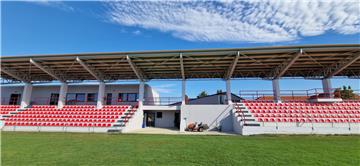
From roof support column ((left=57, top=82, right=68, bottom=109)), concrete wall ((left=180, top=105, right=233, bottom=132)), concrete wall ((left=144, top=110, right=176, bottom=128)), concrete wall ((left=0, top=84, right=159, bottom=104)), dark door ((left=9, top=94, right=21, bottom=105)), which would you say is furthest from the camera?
dark door ((left=9, top=94, right=21, bottom=105))

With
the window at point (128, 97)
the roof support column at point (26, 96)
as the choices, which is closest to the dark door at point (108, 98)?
the window at point (128, 97)

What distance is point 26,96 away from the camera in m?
19.4

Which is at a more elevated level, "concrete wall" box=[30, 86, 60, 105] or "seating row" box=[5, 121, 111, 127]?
"concrete wall" box=[30, 86, 60, 105]

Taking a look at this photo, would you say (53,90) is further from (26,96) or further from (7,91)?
(7,91)

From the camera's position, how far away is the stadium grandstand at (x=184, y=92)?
13.2m

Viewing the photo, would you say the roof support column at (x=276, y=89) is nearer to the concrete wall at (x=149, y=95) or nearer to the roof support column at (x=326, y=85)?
the roof support column at (x=326, y=85)

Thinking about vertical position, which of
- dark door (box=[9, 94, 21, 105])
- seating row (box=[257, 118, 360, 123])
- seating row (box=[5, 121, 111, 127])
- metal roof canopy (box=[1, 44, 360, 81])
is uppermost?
metal roof canopy (box=[1, 44, 360, 81])

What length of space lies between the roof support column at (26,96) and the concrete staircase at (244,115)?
72.9 ft

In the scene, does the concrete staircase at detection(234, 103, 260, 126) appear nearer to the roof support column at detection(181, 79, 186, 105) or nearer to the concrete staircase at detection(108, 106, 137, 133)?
the roof support column at detection(181, 79, 186, 105)

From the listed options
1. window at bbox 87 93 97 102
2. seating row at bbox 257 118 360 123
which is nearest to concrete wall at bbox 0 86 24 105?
window at bbox 87 93 97 102

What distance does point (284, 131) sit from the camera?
39.7 feet

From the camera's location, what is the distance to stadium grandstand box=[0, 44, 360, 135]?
13250 millimetres

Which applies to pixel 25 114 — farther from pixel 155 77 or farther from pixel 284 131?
pixel 284 131

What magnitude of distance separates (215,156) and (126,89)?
55.3ft
